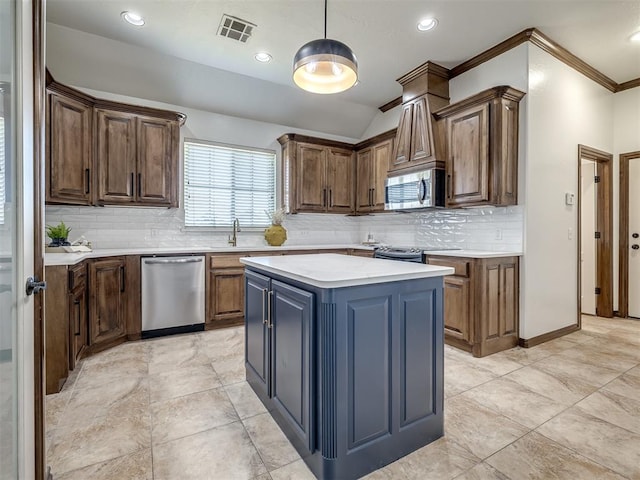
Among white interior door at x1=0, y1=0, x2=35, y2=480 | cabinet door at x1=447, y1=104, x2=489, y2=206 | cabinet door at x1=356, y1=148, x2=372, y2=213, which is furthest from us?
cabinet door at x1=356, y1=148, x2=372, y2=213

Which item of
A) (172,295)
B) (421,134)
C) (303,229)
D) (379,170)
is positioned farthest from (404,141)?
(172,295)

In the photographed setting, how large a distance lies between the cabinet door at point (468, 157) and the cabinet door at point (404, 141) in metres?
0.54

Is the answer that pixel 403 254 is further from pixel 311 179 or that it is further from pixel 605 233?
pixel 605 233

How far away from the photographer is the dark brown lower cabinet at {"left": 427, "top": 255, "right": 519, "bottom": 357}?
3.00 meters

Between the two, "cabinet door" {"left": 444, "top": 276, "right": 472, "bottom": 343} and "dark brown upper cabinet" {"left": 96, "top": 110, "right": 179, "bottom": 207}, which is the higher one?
"dark brown upper cabinet" {"left": 96, "top": 110, "right": 179, "bottom": 207}

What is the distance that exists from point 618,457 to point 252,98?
4826mm

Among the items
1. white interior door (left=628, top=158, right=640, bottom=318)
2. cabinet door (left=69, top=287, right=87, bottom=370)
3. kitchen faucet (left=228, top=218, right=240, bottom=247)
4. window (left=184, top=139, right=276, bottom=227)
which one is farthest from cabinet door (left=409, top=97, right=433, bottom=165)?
cabinet door (left=69, top=287, right=87, bottom=370)

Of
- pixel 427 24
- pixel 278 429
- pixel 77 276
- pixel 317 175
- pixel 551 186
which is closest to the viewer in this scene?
pixel 278 429

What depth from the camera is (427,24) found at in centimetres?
313

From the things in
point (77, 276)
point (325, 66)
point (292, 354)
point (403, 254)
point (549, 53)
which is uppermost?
point (549, 53)

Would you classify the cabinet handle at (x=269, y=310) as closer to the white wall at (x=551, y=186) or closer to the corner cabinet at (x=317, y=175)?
the white wall at (x=551, y=186)

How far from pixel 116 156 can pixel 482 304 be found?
4.07m

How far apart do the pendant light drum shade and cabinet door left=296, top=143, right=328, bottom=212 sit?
2597 mm

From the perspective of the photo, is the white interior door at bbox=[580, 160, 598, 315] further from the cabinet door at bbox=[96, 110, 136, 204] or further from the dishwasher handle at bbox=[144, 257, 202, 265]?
the cabinet door at bbox=[96, 110, 136, 204]
